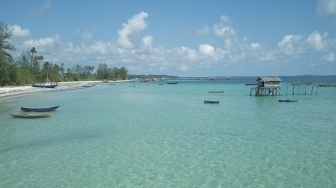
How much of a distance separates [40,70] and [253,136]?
10234 cm

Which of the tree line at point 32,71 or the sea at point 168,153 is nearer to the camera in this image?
the sea at point 168,153

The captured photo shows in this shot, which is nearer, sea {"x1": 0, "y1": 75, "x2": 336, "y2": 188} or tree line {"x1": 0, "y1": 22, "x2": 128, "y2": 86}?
sea {"x1": 0, "y1": 75, "x2": 336, "y2": 188}

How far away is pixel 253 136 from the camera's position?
19.2 m

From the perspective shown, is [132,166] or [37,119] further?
[37,119]

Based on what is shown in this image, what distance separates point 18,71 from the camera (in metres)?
79.6

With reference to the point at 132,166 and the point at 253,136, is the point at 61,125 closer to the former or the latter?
the point at 132,166

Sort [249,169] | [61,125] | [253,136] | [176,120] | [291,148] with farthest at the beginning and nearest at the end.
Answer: [176,120], [61,125], [253,136], [291,148], [249,169]

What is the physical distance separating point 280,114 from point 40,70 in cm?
9643

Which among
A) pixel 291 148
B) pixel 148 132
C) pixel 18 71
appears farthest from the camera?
pixel 18 71

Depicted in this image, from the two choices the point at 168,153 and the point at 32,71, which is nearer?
the point at 168,153

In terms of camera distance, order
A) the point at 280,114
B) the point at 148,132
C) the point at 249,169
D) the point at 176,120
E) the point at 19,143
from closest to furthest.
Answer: the point at 249,169, the point at 19,143, the point at 148,132, the point at 176,120, the point at 280,114

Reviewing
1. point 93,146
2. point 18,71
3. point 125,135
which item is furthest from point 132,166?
point 18,71

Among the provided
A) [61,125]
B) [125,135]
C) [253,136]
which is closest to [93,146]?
[125,135]

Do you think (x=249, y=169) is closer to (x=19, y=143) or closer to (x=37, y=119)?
(x=19, y=143)
